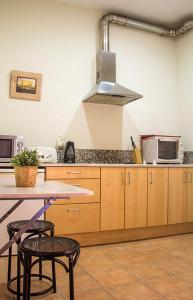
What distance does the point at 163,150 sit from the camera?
3.70 meters

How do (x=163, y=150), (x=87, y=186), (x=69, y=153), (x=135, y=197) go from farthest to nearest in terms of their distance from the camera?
(x=163, y=150)
(x=69, y=153)
(x=135, y=197)
(x=87, y=186)

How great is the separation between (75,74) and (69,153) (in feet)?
3.34

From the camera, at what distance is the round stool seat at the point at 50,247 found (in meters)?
1.34

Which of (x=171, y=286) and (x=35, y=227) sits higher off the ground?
(x=35, y=227)

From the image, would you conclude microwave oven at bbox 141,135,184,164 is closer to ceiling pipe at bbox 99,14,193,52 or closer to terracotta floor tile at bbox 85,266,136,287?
ceiling pipe at bbox 99,14,193,52

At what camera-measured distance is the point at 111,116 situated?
384 centimetres

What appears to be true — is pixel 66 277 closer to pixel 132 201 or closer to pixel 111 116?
pixel 132 201

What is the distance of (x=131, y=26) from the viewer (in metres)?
3.90

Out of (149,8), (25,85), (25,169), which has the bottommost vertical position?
(25,169)

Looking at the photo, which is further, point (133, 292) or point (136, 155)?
point (136, 155)

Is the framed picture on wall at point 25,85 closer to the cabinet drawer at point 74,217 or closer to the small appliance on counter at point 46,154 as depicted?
the small appliance on counter at point 46,154

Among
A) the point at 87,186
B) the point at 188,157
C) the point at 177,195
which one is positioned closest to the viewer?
the point at 87,186

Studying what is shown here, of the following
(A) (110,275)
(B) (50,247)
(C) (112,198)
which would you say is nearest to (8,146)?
(C) (112,198)

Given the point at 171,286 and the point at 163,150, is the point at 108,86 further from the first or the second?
the point at 171,286
